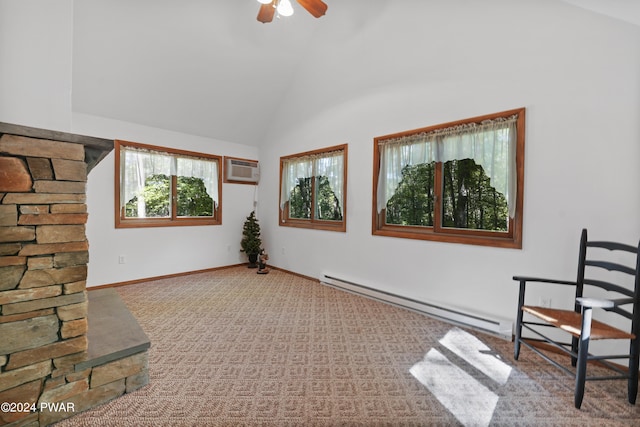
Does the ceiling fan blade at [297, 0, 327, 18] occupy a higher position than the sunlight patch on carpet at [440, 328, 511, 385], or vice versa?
the ceiling fan blade at [297, 0, 327, 18]

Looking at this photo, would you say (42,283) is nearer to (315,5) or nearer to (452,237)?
(315,5)

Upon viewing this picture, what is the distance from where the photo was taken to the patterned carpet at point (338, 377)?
1558mm

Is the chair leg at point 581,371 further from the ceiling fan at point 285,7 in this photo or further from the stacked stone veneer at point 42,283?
the ceiling fan at point 285,7

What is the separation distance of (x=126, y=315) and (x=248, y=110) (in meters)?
3.65

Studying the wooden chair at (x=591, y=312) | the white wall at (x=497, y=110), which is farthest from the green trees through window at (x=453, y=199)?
the wooden chair at (x=591, y=312)

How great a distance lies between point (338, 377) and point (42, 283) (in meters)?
1.79

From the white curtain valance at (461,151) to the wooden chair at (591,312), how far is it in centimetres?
68

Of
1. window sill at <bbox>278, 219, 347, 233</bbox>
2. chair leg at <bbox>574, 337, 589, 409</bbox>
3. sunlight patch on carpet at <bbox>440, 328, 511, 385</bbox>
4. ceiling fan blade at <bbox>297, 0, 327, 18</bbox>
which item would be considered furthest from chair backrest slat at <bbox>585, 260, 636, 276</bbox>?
ceiling fan blade at <bbox>297, 0, 327, 18</bbox>

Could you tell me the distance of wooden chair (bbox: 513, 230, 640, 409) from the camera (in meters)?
1.63

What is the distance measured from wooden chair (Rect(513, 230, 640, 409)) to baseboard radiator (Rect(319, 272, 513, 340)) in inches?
8.9

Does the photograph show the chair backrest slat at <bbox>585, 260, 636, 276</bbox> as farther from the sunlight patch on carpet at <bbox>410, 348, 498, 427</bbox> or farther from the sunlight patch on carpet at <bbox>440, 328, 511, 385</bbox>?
the sunlight patch on carpet at <bbox>410, 348, 498, 427</bbox>

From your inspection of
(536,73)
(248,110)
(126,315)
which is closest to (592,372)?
(536,73)

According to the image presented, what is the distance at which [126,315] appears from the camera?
2.09m

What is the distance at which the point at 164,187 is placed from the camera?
179 inches
